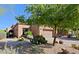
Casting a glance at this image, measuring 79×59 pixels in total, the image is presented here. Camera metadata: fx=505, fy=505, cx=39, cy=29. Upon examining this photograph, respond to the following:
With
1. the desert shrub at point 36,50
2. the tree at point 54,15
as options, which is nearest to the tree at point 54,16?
the tree at point 54,15

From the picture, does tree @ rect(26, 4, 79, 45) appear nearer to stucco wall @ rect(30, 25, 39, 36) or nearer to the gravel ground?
stucco wall @ rect(30, 25, 39, 36)

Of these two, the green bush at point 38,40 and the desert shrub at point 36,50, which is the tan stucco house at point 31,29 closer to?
the green bush at point 38,40

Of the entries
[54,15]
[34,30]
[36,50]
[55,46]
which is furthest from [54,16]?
[36,50]

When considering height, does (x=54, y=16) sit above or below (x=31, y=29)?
above

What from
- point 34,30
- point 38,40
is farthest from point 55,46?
point 34,30

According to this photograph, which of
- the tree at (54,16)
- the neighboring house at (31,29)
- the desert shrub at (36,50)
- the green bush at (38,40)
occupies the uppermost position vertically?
the tree at (54,16)

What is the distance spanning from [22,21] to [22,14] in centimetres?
14

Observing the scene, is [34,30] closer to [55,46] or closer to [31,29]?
[31,29]

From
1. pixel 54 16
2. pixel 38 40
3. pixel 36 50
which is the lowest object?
pixel 36 50

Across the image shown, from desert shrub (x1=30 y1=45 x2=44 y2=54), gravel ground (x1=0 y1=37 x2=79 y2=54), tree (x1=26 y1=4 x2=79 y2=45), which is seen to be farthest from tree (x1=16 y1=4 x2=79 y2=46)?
desert shrub (x1=30 y1=45 x2=44 y2=54)

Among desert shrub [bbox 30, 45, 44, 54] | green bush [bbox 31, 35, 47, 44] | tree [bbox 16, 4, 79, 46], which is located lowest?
desert shrub [bbox 30, 45, 44, 54]

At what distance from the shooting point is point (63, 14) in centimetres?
959

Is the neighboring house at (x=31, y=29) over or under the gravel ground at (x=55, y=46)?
over
